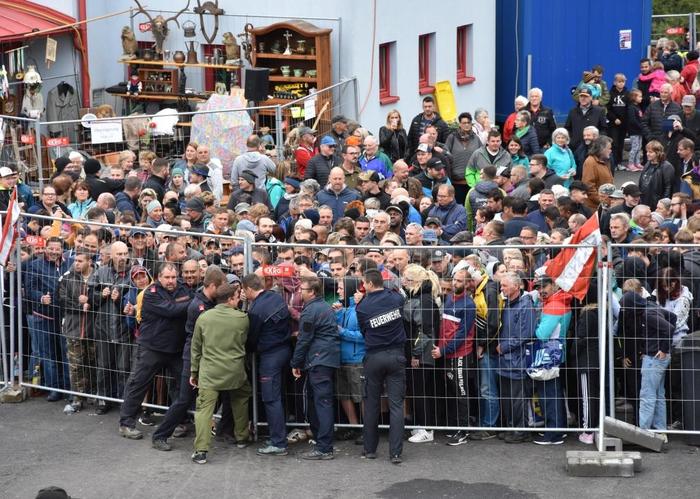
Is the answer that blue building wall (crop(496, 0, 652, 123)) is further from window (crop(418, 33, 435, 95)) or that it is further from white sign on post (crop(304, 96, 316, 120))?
white sign on post (crop(304, 96, 316, 120))

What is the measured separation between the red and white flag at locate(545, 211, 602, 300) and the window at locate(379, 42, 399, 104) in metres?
12.0

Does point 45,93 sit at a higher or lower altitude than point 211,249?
higher

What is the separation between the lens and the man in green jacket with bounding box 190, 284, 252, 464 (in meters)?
11.3

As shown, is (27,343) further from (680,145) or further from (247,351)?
(680,145)

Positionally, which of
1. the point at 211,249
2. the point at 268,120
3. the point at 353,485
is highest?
the point at 268,120

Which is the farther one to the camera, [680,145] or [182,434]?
[680,145]

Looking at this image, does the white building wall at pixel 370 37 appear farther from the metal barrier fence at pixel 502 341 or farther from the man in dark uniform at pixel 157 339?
the man in dark uniform at pixel 157 339

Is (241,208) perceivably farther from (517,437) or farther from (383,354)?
(517,437)

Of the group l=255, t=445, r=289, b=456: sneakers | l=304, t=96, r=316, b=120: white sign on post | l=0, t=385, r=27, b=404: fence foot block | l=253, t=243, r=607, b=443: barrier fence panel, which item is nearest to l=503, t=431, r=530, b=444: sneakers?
l=253, t=243, r=607, b=443: barrier fence panel

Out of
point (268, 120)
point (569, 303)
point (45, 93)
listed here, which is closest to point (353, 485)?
point (569, 303)

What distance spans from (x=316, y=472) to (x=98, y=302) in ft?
9.53

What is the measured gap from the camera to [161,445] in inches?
463

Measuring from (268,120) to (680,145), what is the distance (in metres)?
6.43

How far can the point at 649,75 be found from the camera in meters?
24.8
